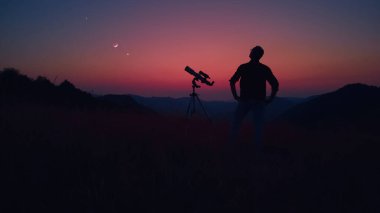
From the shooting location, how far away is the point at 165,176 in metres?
4.45

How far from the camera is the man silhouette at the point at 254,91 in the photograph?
692 centimetres

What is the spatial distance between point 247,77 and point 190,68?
3.99 metres

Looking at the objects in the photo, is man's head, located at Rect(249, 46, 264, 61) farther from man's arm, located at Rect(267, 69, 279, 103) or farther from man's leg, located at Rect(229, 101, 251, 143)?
man's leg, located at Rect(229, 101, 251, 143)

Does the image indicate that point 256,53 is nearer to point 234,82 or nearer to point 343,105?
point 234,82

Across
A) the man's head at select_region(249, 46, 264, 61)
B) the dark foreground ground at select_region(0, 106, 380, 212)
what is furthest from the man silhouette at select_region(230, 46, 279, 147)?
the dark foreground ground at select_region(0, 106, 380, 212)

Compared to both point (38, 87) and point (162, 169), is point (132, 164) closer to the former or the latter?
point (162, 169)

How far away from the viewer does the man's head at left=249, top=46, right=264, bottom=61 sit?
270 inches

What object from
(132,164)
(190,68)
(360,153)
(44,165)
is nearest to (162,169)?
(132,164)

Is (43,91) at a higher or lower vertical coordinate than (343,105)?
higher

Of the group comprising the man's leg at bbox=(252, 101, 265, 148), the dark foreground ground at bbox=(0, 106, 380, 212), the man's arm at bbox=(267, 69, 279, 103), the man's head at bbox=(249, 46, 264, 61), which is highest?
the man's head at bbox=(249, 46, 264, 61)

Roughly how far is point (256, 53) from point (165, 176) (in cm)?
345

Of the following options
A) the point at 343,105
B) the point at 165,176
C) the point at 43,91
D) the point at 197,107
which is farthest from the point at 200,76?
the point at 343,105

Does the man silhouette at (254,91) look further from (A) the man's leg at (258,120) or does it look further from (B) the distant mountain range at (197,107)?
(B) the distant mountain range at (197,107)

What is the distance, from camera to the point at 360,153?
7438mm
